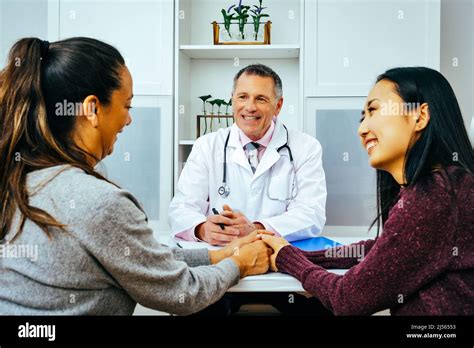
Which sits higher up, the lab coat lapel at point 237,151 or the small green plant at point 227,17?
the small green plant at point 227,17

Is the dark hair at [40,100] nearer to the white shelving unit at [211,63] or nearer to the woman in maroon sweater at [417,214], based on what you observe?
the woman in maroon sweater at [417,214]

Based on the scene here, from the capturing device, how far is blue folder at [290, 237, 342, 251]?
1.08 m

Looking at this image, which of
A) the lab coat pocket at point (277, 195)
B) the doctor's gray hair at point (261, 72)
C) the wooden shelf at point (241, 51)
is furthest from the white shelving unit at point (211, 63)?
the lab coat pocket at point (277, 195)

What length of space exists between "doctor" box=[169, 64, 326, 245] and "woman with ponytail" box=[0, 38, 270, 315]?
0.62 m

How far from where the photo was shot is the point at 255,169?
60.7 inches

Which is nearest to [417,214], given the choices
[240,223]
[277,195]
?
[240,223]

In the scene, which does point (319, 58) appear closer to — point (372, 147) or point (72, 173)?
point (372, 147)

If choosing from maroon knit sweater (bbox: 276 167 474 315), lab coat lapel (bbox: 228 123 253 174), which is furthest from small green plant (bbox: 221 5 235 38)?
maroon knit sweater (bbox: 276 167 474 315)

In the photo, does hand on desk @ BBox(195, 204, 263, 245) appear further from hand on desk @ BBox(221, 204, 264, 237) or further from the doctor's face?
the doctor's face

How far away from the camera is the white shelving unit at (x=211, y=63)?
6.08ft

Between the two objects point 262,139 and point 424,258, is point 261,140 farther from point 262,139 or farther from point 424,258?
point 424,258

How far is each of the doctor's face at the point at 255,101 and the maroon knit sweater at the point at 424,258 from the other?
3.18ft

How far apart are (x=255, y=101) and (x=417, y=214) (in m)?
1.05

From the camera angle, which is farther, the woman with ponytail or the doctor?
the doctor
